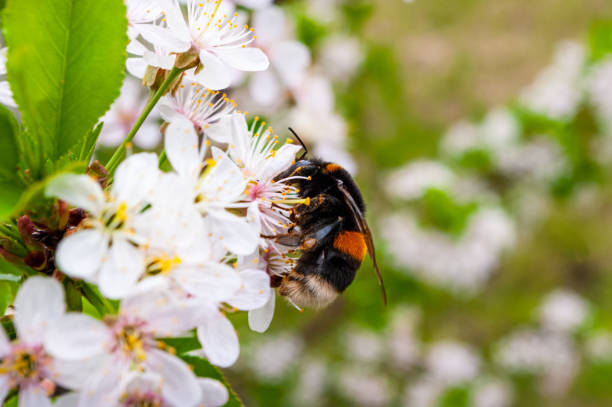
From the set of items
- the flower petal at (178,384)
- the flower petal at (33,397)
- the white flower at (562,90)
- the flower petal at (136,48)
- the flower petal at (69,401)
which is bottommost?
the flower petal at (33,397)

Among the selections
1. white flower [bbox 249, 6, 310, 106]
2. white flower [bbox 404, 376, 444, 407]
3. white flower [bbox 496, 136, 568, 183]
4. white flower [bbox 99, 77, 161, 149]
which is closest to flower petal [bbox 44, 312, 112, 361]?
white flower [bbox 99, 77, 161, 149]

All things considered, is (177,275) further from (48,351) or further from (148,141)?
(148,141)

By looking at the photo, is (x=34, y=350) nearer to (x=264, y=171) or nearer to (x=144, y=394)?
(x=144, y=394)

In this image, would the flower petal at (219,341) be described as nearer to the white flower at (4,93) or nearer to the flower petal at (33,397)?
the flower petal at (33,397)

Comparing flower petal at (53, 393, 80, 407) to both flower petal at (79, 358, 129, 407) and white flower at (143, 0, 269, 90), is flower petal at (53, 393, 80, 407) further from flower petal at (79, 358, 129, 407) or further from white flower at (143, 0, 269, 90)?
white flower at (143, 0, 269, 90)

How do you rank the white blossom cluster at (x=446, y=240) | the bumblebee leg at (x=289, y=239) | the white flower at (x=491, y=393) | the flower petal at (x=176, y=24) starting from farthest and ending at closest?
the white flower at (x=491, y=393) < the white blossom cluster at (x=446, y=240) < the bumblebee leg at (x=289, y=239) < the flower petal at (x=176, y=24)

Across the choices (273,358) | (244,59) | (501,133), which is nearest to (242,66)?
(244,59)

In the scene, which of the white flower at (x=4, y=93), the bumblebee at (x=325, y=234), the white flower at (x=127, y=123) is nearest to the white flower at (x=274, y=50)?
the white flower at (x=127, y=123)

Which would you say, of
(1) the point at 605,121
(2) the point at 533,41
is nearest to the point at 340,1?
(1) the point at 605,121
